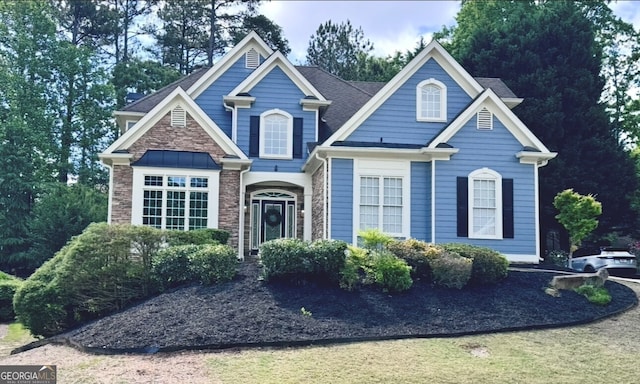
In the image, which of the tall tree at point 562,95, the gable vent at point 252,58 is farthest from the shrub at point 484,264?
the tall tree at point 562,95

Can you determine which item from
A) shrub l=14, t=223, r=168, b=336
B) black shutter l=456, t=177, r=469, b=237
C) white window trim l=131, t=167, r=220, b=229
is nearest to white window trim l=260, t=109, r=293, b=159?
white window trim l=131, t=167, r=220, b=229

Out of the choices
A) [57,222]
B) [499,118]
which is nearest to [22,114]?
[57,222]

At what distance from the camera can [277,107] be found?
20.8 m

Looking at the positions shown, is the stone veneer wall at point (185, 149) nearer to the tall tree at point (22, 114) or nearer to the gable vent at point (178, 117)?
the gable vent at point (178, 117)

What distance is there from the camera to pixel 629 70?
121 ft

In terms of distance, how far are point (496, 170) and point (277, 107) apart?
731cm

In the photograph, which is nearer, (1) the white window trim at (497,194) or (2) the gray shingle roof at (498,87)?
(1) the white window trim at (497,194)

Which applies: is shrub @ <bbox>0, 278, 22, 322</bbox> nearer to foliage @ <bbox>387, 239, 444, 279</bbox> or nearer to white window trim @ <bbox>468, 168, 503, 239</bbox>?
foliage @ <bbox>387, 239, 444, 279</bbox>

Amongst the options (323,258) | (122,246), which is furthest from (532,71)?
(122,246)

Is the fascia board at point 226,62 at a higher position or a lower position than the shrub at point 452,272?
higher

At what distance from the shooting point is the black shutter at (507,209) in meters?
18.1

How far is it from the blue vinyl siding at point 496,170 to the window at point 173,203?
6.91 meters

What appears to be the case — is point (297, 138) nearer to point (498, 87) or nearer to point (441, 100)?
point (441, 100)

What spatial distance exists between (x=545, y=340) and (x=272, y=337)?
15.9ft
